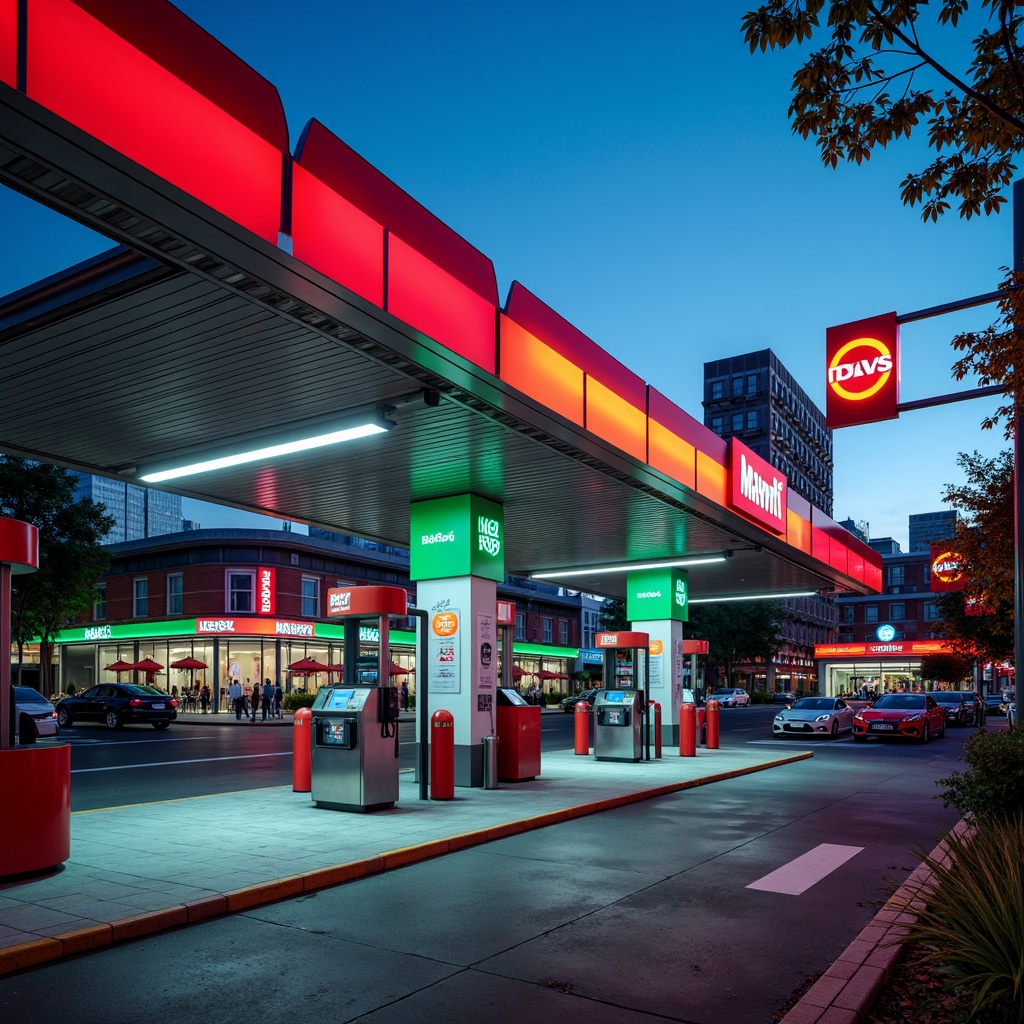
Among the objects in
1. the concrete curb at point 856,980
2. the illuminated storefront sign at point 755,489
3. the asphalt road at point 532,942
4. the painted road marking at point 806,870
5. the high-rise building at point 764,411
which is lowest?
the painted road marking at point 806,870

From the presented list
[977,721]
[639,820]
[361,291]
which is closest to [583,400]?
[361,291]

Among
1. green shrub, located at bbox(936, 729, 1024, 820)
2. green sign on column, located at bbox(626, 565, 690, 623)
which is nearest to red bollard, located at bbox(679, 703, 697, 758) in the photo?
green sign on column, located at bbox(626, 565, 690, 623)

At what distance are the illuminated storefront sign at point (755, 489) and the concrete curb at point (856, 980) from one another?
12.0m

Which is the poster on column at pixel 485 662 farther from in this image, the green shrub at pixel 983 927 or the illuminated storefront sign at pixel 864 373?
the green shrub at pixel 983 927

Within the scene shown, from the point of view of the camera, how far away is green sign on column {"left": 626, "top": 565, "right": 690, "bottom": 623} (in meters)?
23.6

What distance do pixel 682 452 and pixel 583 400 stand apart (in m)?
3.76

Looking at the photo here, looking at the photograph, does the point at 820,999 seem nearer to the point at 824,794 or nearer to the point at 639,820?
the point at 639,820

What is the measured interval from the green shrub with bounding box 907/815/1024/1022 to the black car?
31.5m

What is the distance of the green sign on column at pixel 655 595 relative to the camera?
77.4 feet

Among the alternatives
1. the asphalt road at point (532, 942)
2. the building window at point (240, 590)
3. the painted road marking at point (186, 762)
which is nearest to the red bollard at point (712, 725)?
the painted road marking at point (186, 762)

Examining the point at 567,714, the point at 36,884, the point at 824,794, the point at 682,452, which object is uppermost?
the point at 682,452

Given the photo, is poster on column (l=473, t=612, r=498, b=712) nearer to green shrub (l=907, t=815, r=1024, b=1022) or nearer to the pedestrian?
green shrub (l=907, t=815, r=1024, b=1022)

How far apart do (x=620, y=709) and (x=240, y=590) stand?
32963mm

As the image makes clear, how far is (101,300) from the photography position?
773 centimetres
